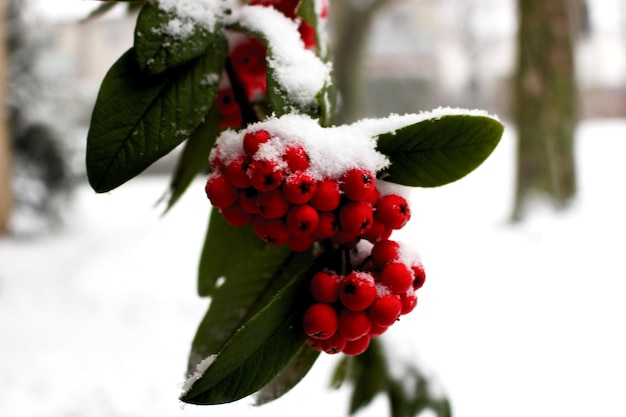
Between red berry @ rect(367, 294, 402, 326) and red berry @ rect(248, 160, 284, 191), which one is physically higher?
red berry @ rect(248, 160, 284, 191)

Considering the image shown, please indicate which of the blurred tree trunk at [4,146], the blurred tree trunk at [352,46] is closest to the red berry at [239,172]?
the blurred tree trunk at [4,146]

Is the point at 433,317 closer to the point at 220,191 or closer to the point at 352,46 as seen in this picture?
the point at 220,191

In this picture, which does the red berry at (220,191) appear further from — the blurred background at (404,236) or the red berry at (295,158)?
the blurred background at (404,236)

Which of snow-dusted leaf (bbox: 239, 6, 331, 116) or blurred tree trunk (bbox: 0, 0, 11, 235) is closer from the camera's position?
snow-dusted leaf (bbox: 239, 6, 331, 116)

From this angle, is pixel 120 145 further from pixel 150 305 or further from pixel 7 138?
pixel 7 138

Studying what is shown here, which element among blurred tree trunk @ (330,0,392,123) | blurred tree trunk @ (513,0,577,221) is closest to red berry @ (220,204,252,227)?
blurred tree trunk @ (513,0,577,221)

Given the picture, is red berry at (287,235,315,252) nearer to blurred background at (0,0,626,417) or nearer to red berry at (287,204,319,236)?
red berry at (287,204,319,236)

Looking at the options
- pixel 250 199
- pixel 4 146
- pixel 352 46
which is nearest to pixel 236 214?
pixel 250 199
